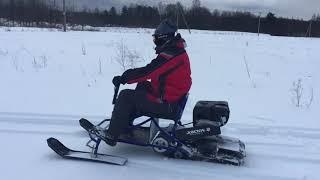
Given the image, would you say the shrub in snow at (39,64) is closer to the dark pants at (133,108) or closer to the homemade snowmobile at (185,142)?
the homemade snowmobile at (185,142)

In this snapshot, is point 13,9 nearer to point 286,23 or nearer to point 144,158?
point 286,23

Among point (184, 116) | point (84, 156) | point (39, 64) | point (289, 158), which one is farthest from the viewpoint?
point (39, 64)

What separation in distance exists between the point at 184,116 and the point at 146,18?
6036 centimetres

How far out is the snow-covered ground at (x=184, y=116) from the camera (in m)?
4.95

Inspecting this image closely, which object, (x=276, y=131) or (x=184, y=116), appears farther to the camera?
(x=184, y=116)

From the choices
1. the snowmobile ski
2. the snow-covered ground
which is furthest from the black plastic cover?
the snowmobile ski

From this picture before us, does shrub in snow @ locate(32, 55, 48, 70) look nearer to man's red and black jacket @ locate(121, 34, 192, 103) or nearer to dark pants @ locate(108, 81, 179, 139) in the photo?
dark pants @ locate(108, 81, 179, 139)

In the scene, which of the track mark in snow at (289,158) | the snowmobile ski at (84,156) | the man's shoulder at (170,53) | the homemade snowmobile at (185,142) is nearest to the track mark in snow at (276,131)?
the track mark in snow at (289,158)

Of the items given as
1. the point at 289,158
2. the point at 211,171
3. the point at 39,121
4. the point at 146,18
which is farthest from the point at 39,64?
the point at 146,18

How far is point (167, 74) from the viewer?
501cm

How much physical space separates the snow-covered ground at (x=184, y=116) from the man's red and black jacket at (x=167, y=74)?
2.55 feet

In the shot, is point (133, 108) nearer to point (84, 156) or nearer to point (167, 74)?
point (167, 74)

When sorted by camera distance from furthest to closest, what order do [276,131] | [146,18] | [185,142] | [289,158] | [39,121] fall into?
[146,18]
[39,121]
[276,131]
[289,158]
[185,142]

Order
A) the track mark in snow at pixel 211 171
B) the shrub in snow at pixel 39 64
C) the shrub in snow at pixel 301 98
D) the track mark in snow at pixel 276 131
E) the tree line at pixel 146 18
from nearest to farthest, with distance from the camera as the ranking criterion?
the track mark in snow at pixel 211 171 < the track mark in snow at pixel 276 131 < the shrub in snow at pixel 301 98 < the shrub in snow at pixel 39 64 < the tree line at pixel 146 18
